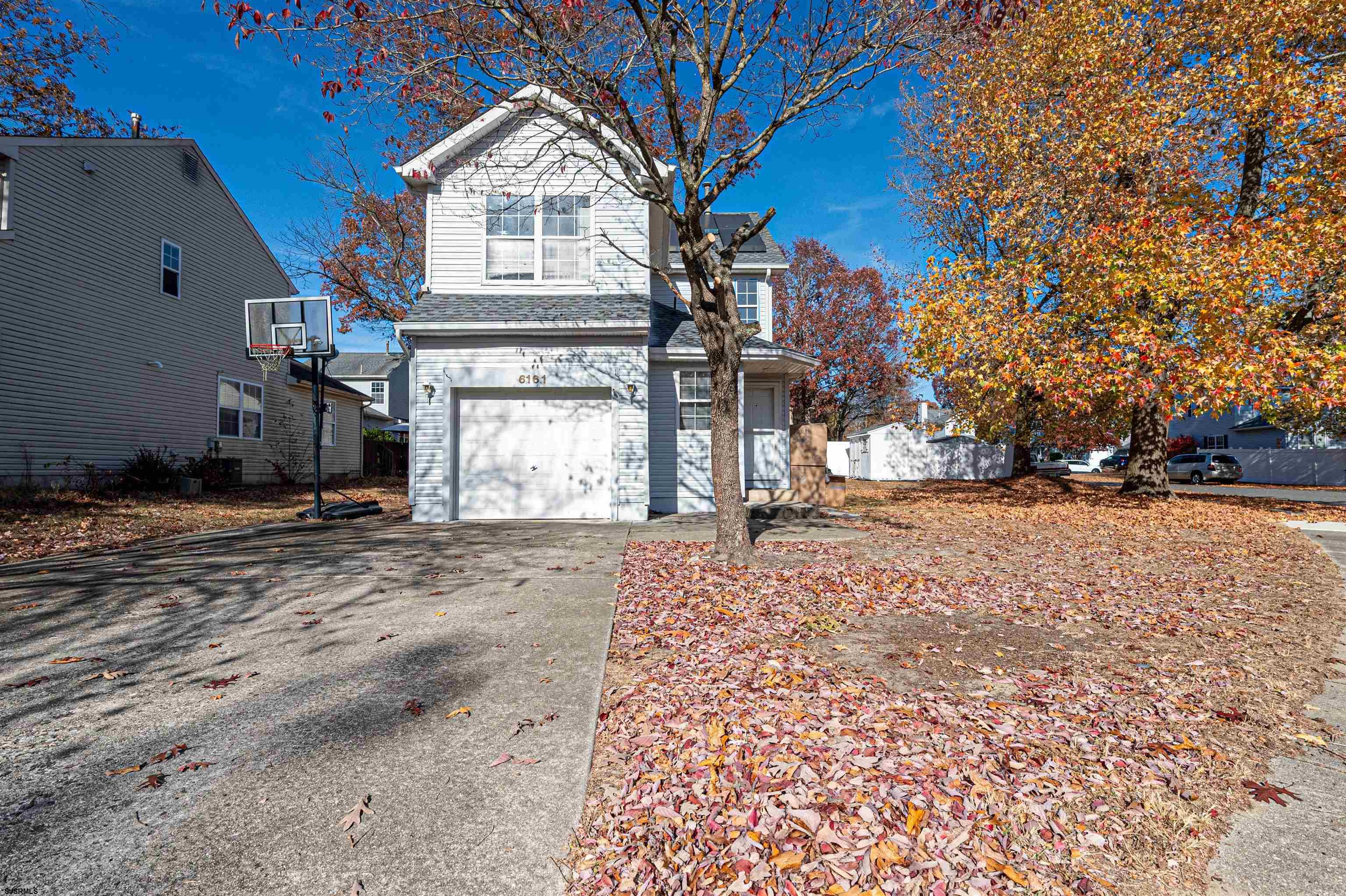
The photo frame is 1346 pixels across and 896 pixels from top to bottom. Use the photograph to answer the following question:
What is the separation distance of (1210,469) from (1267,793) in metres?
35.5

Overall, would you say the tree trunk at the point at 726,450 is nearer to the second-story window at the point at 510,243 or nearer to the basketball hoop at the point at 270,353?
the second-story window at the point at 510,243

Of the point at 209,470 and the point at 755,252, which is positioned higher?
the point at 755,252

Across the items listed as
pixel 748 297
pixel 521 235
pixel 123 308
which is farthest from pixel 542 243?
pixel 123 308

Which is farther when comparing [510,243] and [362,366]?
[362,366]

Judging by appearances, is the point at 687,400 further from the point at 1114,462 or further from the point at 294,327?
the point at 1114,462

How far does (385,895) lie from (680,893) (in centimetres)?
102

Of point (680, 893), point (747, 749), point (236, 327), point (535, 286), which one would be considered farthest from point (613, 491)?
point (236, 327)

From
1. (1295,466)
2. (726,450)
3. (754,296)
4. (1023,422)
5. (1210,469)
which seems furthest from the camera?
(1210,469)

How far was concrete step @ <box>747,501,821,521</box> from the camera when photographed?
38.2ft

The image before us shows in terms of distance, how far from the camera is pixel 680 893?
205 cm

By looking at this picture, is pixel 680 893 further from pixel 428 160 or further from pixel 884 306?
pixel 884 306

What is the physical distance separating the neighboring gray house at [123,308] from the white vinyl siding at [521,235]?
850cm

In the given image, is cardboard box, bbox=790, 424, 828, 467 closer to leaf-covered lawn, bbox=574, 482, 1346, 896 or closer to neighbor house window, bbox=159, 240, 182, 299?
leaf-covered lawn, bbox=574, 482, 1346, 896

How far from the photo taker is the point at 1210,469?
95.7 ft
